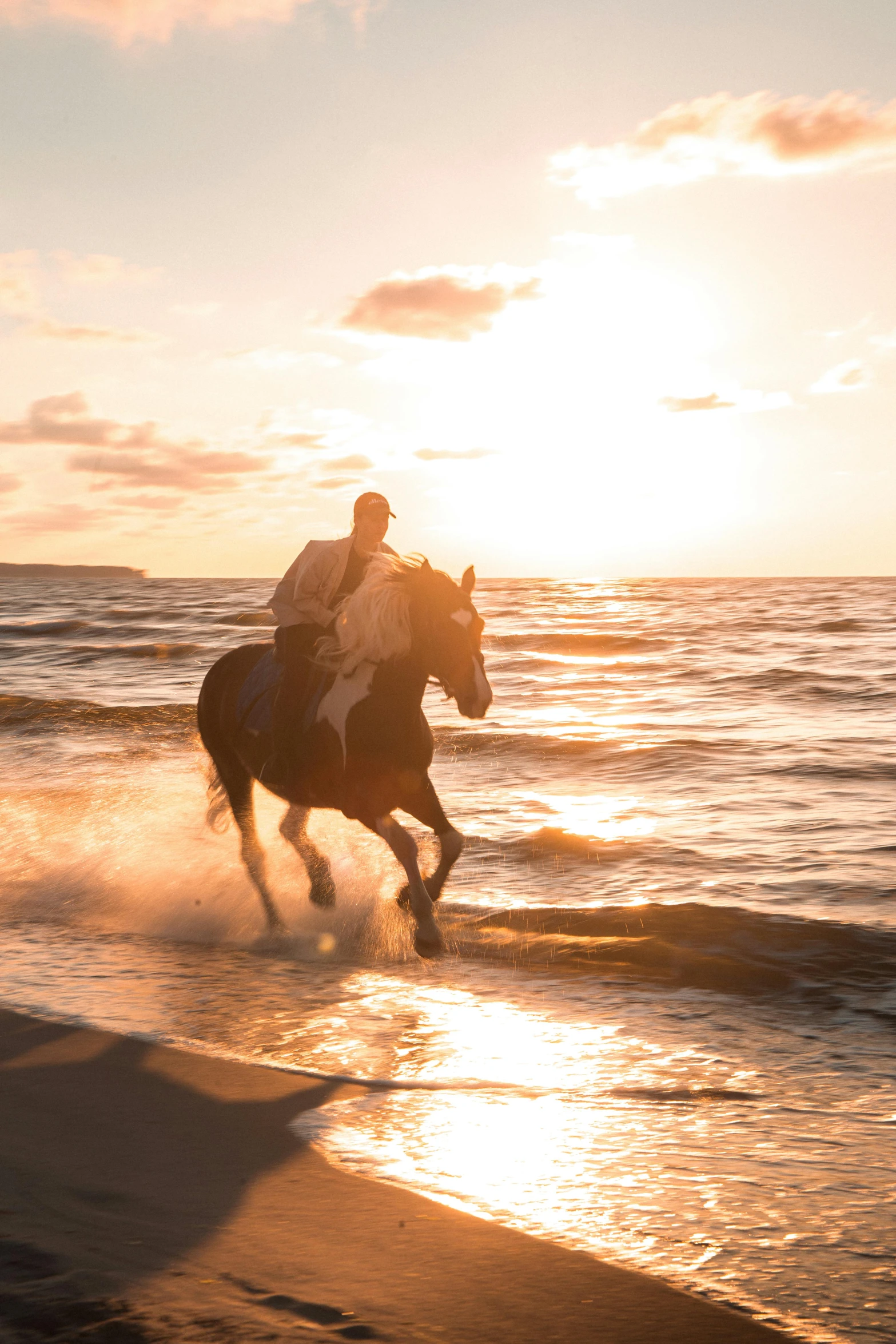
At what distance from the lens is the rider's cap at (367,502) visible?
613 centimetres

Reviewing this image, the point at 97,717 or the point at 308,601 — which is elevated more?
the point at 308,601

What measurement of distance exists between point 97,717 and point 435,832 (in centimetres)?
1192

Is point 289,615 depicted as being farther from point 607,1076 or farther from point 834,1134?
point 834,1134

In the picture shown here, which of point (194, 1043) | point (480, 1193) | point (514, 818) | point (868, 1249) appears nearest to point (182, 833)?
point (514, 818)

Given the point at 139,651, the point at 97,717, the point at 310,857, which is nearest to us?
the point at 310,857

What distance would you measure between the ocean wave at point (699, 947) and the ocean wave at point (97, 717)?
9259 mm

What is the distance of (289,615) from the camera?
21.6 feet

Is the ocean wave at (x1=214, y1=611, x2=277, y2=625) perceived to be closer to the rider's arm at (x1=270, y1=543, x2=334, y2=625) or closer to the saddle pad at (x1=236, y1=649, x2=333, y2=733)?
the saddle pad at (x1=236, y1=649, x2=333, y2=733)

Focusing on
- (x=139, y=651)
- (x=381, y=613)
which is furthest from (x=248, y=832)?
(x=139, y=651)

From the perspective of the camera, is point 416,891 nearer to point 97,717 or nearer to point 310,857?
point 310,857

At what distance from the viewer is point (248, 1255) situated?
106 inches

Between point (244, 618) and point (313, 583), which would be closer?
point (313, 583)

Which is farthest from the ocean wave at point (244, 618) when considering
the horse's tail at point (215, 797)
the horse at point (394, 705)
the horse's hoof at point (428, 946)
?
the horse's hoof at point (428, 946)

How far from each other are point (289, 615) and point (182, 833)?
3288 mm
